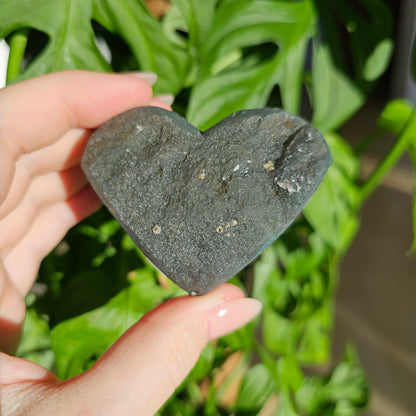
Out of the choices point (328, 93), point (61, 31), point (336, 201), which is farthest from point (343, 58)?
point (61, 31)

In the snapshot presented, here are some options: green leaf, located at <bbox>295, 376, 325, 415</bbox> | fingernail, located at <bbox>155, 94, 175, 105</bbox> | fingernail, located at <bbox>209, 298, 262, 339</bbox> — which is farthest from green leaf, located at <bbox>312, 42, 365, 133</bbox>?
green leaf, located at <bbox>295, 376, 325, 415</bbox>

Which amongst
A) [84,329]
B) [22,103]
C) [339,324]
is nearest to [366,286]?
[339,324]

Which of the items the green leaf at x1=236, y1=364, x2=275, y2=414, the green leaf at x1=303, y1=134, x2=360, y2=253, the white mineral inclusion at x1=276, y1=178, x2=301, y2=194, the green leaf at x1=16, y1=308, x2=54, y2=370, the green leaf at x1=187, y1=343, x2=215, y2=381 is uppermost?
the white mineral inclusion at x1=276, y1=178, x2=301, y2=194

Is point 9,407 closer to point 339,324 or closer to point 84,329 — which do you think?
point 84,329

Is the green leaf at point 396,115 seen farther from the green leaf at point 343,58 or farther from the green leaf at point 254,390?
the green leaf at point 254,390

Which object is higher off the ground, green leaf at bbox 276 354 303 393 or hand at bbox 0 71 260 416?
hand at bbox 0 71 260 416

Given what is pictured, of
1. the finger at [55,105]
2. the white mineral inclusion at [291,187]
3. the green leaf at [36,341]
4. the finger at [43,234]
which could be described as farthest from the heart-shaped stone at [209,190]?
the green leaf at [36,341]

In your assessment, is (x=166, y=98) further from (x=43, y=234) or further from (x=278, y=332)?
(x=278, y=332)

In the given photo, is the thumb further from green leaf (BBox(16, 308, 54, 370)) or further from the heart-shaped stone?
green leaf (BBox(16, 308, 54, 370))
